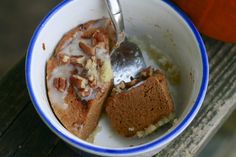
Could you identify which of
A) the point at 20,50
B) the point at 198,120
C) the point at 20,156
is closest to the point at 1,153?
the point at 20,156

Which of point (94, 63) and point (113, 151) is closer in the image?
point (113, 151)

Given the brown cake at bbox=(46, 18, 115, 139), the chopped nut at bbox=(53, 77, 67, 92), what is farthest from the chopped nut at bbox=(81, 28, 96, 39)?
the chopped nut at bbox=(53, 77, 67, 92)

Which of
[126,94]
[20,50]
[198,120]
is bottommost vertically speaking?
[20,50]

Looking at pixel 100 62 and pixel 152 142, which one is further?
pixel 100 62

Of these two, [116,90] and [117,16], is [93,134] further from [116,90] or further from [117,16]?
[117,16]

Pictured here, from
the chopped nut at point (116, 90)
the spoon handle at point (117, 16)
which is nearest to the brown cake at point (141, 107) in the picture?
the chopped nut at point (116, 90)

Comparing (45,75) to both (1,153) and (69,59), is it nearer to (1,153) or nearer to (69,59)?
(69,59)

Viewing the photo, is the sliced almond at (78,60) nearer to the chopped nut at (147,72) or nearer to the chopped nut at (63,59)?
the chopped nut at (63,59)

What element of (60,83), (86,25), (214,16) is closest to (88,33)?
(86,25)
